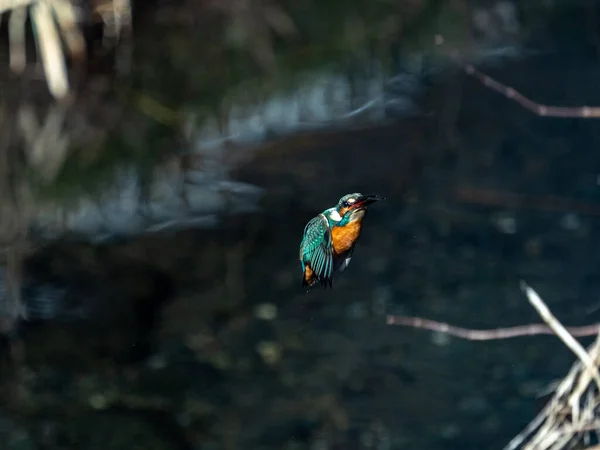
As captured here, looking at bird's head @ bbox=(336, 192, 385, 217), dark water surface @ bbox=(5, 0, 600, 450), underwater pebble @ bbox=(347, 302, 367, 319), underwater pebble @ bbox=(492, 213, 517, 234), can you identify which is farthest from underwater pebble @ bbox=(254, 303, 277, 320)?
bird's head @ bbox=(336, 192, 385, 217)

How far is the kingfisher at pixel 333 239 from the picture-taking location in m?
0.77

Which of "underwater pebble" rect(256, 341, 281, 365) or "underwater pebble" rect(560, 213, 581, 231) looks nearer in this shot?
"underwater pebble" rect(256, 341, 281, 365)

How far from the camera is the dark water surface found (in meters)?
1.24

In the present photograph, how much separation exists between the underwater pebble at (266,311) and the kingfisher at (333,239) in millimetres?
556

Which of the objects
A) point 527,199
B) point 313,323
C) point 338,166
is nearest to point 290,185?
point 338,166

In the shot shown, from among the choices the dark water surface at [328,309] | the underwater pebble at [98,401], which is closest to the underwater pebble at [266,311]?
the dark water surface at [328,309]

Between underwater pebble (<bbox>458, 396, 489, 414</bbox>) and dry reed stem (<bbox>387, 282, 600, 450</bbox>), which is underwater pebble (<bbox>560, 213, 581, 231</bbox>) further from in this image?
dry reed stem (<bbox>387, 282, 600, 450</bbox>)

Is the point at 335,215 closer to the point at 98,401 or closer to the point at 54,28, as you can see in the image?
the point at 98,401

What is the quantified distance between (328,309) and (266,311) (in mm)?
109

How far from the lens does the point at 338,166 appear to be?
1.67m

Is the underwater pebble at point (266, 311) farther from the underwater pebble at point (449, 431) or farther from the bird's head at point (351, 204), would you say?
the bird's head at point (351, 204)

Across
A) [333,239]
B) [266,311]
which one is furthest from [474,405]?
[333,239]

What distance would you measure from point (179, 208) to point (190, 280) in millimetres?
261

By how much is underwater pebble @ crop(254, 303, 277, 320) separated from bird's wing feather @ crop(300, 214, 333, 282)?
556 mm
